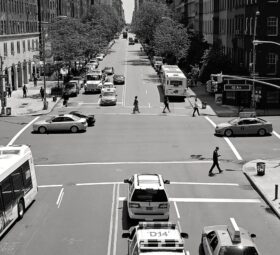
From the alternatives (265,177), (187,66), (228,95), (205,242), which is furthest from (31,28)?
(205,242)

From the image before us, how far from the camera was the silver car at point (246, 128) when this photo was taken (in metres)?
40.9

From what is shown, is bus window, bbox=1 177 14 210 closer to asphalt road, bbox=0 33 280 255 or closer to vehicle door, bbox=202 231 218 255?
asphalt road, bbox=0 33 280 255

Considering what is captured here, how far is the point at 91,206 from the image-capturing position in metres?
24.1

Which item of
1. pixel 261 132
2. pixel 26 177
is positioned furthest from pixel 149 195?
pixel 261 132

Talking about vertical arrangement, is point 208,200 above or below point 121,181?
below

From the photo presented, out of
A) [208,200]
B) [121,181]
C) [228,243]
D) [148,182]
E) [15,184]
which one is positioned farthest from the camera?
[121,181]

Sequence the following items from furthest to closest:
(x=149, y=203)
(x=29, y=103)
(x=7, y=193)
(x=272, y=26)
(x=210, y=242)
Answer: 1. (x=29, y=103)
2. (x=272, y=26)
3. (x=149, y=203)
4. (x=7, y=193)
5. (x=210, y=242)

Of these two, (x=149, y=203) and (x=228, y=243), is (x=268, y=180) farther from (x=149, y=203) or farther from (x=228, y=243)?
(x=228, y=243)

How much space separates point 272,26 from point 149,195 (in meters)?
41.3

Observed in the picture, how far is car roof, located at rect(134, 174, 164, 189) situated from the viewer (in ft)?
69.9

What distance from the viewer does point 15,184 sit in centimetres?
2175

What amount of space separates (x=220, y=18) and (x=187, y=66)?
1356cm

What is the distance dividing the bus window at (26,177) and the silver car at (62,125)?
19.1 m

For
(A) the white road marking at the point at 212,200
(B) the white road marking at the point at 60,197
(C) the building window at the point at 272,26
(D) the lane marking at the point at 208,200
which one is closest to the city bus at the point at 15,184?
(B) the white road marking at the point at 60,197
